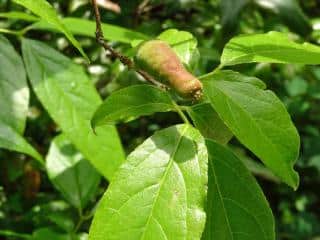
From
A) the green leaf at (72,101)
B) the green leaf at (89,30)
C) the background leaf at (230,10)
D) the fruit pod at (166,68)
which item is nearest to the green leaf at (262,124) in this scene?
the fruit pod at (166,68)

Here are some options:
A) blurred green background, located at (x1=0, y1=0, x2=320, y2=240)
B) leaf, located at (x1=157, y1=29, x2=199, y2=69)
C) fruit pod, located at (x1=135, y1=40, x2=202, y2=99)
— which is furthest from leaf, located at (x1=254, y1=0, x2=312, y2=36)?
fruit pod, located at (x1=135, y1=40, x2=202, y2=99)

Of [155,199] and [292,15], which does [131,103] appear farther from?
[292,15]

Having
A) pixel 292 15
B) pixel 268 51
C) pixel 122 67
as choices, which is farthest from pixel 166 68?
pixel 292 15

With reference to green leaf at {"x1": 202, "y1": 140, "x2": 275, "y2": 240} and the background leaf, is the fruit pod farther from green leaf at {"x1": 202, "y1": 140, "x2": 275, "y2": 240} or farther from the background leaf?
the background leaf

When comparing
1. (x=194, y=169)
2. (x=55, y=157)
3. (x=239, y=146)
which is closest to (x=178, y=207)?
(x=194, y=169)

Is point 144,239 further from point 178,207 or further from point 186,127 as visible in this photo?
point 186,127

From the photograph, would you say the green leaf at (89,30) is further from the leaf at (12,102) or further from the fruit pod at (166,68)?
the fruit pod at (166,68)
